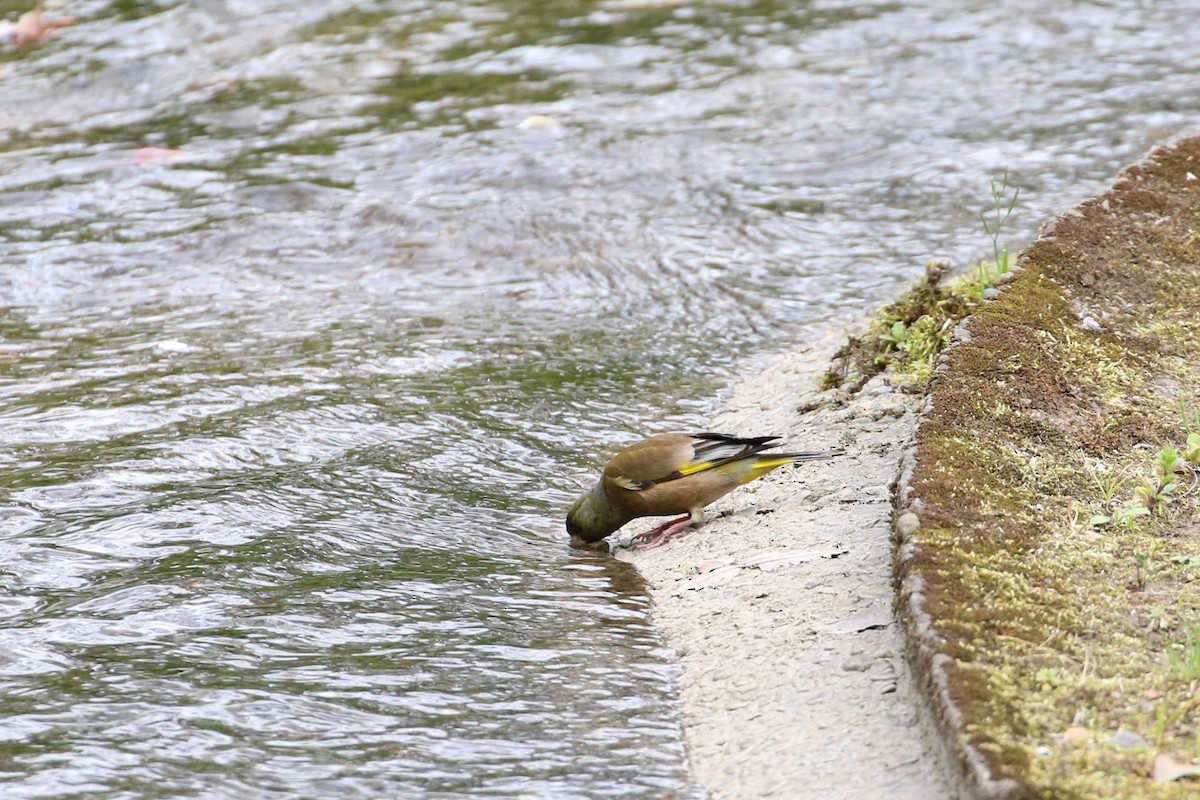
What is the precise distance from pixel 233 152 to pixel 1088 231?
6.17 metres

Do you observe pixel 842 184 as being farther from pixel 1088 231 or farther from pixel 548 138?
pixel 1088 231

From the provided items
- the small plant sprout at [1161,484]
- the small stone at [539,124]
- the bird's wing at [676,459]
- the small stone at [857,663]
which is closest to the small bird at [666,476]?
the bird's wing at [676,459]

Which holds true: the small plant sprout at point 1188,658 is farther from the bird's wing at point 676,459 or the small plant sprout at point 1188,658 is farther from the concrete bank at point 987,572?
the bird's wing at point 676,459

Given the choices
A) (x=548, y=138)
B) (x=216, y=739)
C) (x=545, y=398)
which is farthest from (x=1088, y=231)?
(x=548, y=138)

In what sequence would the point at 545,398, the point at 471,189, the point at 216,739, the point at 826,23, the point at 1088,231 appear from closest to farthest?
the point at 216,739 → the point at 1088,231 → the point at 545,398 → the point at 471,189 → the point at 826,23

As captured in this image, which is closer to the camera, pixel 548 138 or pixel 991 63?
pixel 548 138

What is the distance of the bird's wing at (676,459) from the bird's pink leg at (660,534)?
269 mm

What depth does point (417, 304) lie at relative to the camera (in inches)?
307

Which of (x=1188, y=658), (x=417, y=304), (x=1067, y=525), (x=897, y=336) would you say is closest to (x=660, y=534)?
(x=897, y=336)

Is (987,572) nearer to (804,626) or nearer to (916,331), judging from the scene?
(804,626)

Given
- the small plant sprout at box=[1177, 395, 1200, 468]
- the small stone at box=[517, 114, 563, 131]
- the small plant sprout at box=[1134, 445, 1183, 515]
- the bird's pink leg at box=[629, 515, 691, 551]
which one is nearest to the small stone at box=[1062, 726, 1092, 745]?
the small plant sprout at box=[1134, 445, 1183, 515]

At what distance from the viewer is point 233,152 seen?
999cm

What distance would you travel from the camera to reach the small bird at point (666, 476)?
508cm

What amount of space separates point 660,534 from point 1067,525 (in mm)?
1677
